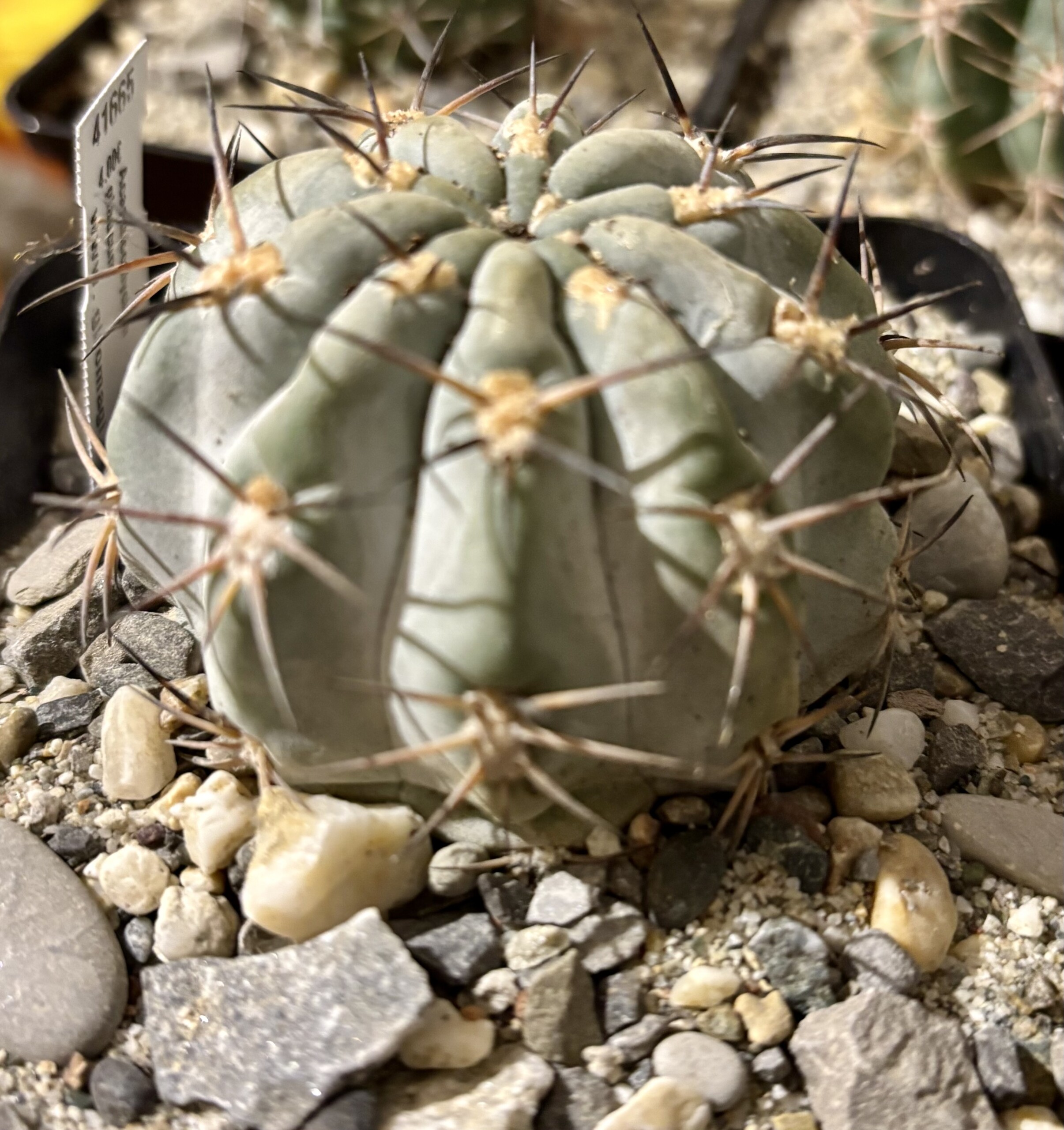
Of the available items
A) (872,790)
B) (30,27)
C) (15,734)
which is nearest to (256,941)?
(15,734)

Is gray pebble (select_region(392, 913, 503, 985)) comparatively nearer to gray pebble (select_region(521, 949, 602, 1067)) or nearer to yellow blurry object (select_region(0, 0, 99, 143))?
gray pebble (select_region(521, 949, 602, 1067))

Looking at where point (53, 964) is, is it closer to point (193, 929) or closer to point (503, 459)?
point (193, 929)

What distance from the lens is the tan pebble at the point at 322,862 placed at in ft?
3.10

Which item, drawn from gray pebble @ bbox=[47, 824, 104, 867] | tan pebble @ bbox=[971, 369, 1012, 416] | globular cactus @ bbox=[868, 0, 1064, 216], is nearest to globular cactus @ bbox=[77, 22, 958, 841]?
gray pebble @ bbox=[47, 824, 104, 867]

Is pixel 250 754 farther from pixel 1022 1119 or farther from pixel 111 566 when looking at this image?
pixel 1022 1119

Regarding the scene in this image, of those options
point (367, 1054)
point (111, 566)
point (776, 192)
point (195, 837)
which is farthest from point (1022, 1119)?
point (776, 192)

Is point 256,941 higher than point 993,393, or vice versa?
point 993,393

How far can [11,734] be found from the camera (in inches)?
46.7

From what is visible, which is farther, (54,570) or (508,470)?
(54,570)

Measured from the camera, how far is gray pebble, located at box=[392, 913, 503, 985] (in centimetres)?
96

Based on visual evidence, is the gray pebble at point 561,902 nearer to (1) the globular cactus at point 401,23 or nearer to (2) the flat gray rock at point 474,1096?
(2) the flat gray rock at point 474,1096

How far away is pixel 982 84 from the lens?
1979 millimetres

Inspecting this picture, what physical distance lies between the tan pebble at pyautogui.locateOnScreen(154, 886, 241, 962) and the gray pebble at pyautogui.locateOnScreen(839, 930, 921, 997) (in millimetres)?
541

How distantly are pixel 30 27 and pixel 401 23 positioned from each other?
862 mm
